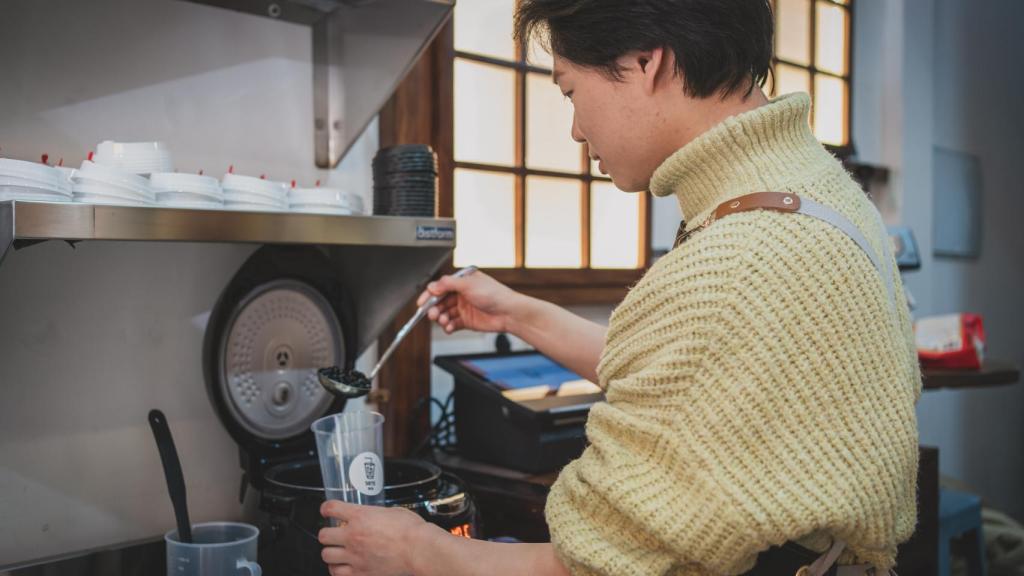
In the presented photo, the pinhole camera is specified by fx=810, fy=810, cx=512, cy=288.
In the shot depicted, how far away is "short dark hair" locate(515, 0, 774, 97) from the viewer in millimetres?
931

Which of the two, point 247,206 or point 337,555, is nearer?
point 337,555

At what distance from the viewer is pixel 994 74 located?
4152 mm

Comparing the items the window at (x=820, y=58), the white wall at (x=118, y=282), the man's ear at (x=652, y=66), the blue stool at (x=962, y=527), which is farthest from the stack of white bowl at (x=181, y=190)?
the window at (x=820, y=58)

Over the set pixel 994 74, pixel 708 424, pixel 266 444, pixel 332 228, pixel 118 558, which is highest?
pixel 994 74

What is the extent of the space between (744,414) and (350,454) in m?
0.56

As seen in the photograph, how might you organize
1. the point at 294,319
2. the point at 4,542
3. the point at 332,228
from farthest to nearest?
the point at 294,319 < the point at 4,542 < the point at 332,228

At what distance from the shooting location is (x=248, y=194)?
1.21 metres

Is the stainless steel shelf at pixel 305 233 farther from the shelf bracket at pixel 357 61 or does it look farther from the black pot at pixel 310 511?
the black pot at pixel 310 511

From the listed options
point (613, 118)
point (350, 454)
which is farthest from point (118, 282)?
point (613, 118)

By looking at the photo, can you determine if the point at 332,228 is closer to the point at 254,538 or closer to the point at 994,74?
the point at 254,538

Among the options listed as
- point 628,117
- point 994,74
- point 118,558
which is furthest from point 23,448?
point 994,74

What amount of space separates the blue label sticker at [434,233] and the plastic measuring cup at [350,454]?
345mm

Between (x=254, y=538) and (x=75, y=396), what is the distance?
44 centimetres

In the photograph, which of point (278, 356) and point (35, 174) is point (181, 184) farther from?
point (278, 356)
